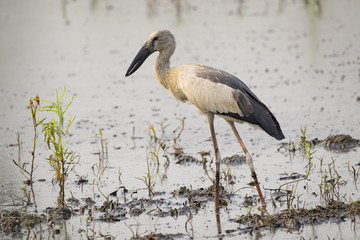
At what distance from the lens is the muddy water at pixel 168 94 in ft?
22.4

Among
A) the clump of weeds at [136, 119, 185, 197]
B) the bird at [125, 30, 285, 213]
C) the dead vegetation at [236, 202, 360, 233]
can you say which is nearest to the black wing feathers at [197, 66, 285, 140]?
the bird at [125, 30, 285, 213]

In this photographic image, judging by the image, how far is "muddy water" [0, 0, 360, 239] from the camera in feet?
22.4

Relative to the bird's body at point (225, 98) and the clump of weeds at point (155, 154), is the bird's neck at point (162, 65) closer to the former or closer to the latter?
the bird's body at point (225, 98)

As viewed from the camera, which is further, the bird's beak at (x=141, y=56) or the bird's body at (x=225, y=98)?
the bird's beak at (x=141, y=56)

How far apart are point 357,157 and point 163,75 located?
98.0 inches

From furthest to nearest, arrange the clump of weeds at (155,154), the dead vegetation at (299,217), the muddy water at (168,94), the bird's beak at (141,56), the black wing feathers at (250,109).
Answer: the bird's beak at (141,56) → the clump of weeds at (155,154) → the muddy water at (168,94) → the black wing feathers at (250,109) → the dead vegetation at (299,217)

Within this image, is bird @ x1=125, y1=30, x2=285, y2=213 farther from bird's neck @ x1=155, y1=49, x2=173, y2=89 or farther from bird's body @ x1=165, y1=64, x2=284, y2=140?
bird's neck @ x1=155, y1=49, x2=173, y2=89

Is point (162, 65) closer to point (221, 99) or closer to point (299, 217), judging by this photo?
point (221, 99)

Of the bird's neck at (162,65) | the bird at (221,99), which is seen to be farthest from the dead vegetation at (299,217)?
the bird's neck at (162,65)

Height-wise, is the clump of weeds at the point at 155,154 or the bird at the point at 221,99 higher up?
the bird at the point at 221,99

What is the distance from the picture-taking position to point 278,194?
6766mm

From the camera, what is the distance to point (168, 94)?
430 inches

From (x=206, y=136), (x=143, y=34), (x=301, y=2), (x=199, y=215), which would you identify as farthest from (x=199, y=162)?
(x=301, y=2)

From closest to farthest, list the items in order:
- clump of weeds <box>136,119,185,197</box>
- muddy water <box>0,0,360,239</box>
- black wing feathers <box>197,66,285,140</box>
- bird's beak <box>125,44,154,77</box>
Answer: black wing feathers <box>197,66,285,140</box>
muddy water <box>0,0,360,239</box>
clump of weeds <box>136,119,185,197</box>
bird's beak <box>125,44,154,77</box>
